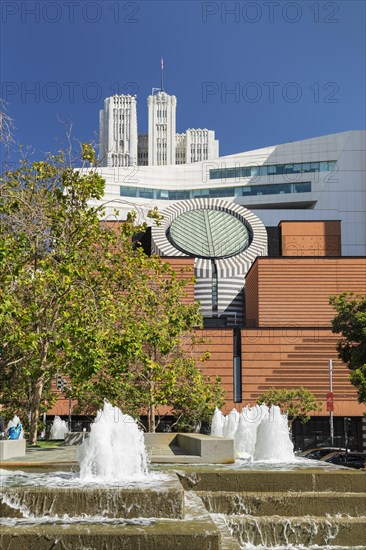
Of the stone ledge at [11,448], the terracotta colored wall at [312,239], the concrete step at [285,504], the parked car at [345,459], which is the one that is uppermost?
the terracotta colored wall at [312,239]

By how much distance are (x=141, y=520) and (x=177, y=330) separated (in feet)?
69.1

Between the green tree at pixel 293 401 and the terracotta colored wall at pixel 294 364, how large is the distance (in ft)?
10.2

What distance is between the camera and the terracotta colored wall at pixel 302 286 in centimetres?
6250

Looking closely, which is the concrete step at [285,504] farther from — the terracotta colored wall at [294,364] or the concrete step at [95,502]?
the terracotta colored wall at [294,364]

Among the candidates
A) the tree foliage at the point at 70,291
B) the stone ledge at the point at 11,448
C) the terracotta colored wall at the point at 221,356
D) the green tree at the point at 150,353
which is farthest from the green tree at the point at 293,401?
the stone ledge at the point at 11,448

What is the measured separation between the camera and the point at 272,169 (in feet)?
374

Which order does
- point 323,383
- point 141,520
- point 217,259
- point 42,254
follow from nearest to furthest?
1. point 141,520
2. point 42,254
3. point 323,383
4. point 217,259

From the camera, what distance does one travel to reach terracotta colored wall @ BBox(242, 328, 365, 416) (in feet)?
181

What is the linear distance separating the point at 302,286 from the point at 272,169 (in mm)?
53847

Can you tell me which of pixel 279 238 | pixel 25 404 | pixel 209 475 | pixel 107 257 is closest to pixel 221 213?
pixel 279 238

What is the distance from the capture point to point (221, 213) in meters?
88.4

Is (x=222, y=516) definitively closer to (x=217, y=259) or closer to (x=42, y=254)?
(x=42, y=254)

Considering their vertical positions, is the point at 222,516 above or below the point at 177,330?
below

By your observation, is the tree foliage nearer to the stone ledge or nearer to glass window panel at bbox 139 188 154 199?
the stone ledge
